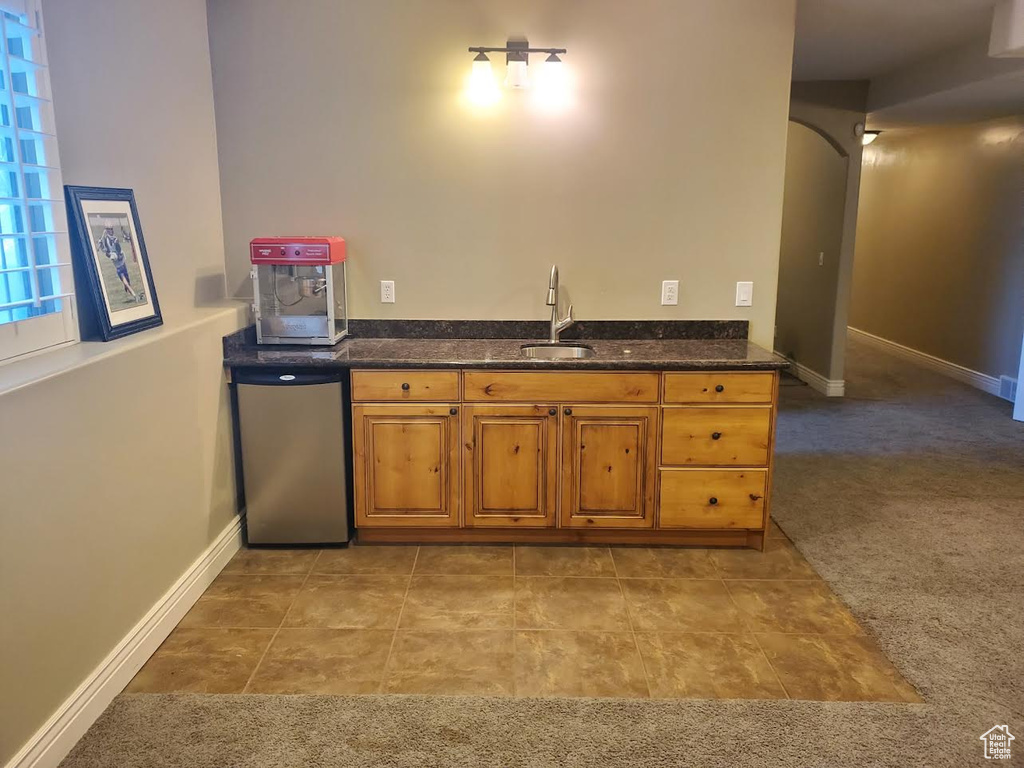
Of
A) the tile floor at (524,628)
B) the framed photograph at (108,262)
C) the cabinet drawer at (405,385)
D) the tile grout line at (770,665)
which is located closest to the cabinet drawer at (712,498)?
the tile floor at (524,628)

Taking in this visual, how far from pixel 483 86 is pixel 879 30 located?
230 cm

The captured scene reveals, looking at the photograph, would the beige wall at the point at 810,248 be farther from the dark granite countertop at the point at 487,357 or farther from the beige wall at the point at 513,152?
the dark granite countertop at the point at 487,357

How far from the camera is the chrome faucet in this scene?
3.45 meters

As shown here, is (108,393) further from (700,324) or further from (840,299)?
(840,299)

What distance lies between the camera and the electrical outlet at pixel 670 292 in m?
3.57

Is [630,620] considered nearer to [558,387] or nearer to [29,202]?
[558,387]

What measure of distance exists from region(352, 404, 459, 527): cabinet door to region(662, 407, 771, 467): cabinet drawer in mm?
903

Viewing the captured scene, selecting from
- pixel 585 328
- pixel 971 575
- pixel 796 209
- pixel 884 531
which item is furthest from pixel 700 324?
pixel 796 209

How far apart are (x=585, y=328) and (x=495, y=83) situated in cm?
117

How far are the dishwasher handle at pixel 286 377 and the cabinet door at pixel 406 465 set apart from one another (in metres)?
0.17

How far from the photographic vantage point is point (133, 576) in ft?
7.88

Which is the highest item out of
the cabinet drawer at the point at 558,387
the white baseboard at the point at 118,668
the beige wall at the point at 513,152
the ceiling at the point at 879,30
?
the ceiling at the point at 879,30

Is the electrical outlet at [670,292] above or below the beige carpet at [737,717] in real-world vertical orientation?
above

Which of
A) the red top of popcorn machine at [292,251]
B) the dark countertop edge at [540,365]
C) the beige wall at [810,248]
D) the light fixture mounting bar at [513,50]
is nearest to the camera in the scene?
the dark countertop edge at [540,365]
